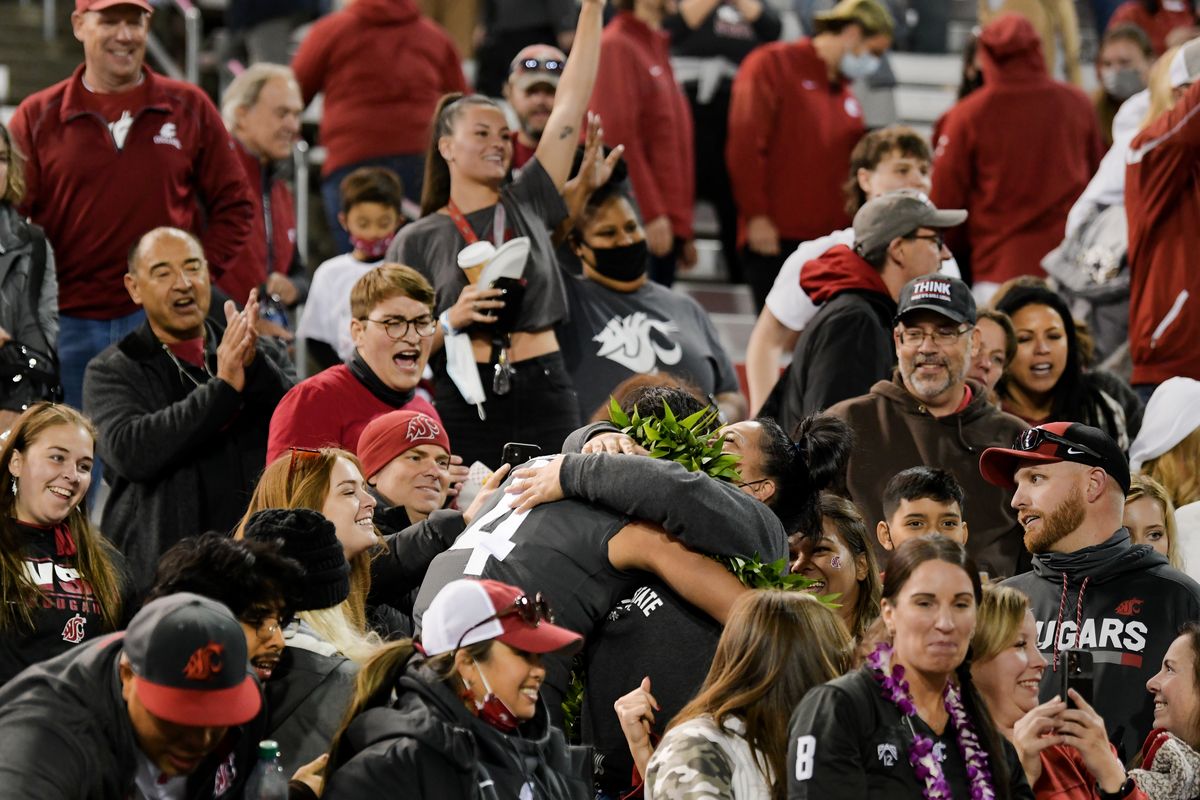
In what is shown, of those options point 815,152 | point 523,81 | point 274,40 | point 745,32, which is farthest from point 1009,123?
point 274,40

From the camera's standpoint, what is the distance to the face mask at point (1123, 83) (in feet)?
37.9

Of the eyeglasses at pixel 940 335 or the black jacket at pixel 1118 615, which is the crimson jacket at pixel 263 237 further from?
the black jacket at pixel 1118 615

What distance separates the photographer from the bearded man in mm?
6164

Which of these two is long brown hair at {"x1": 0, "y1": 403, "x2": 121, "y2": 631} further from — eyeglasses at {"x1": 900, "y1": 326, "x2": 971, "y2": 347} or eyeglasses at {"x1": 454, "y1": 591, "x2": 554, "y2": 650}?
eyeglasses at {"x1": 900, "y1": 326, "x2": 971, "y2": 347}

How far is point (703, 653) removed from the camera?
5348mm

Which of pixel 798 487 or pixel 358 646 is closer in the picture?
pixel 358 646

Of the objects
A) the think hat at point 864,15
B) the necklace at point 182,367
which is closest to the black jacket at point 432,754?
the necklace at point 182,367

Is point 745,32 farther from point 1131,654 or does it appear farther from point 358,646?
point 358,646

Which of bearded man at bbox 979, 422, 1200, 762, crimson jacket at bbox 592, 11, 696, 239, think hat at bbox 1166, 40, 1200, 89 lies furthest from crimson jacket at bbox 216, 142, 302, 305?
think hat at bbox 1166, 40, 1200, 89

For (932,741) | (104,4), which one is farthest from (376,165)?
(932,741)

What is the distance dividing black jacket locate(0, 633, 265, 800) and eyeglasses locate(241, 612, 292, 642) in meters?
0.51

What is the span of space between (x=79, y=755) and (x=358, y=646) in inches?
52.2

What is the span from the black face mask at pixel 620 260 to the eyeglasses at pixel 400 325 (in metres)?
1.41

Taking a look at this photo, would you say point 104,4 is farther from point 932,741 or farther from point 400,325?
point 932,741
